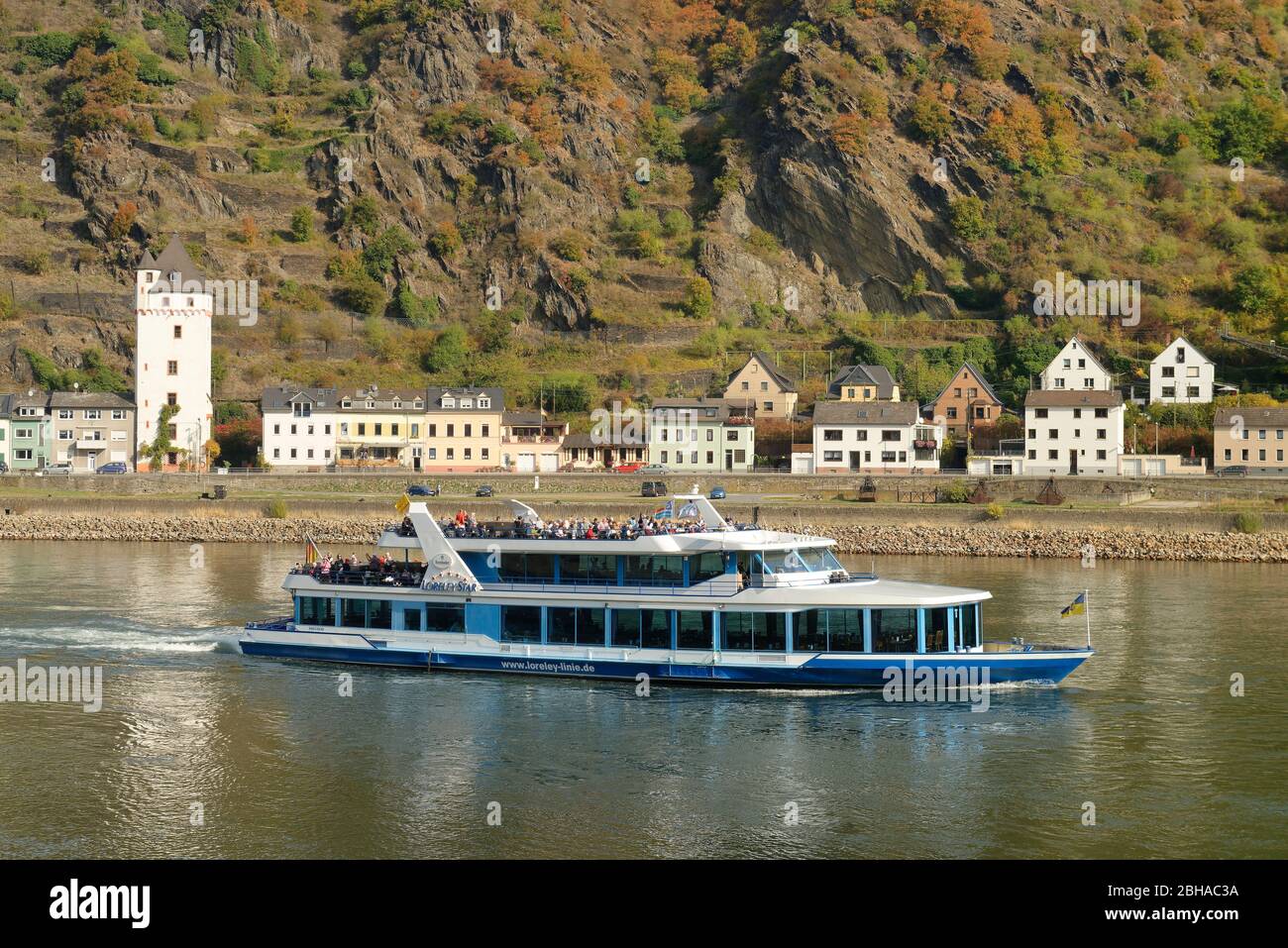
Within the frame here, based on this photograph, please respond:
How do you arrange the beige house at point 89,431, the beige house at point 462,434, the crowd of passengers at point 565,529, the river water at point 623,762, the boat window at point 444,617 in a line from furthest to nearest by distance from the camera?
the beige house at point 462,434 < the beige house at point 89,431 < the boat window at point 444,617 < the crowd of passengers at point 565,529 < the river water at point 623,762

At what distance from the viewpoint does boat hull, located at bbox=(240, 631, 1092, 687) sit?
33156 millimetres

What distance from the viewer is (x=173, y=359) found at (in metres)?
96.8

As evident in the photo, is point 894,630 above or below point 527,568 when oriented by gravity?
below

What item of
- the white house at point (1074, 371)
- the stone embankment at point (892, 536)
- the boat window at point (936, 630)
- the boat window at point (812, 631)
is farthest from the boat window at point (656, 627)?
the white house at point (1074, 371)

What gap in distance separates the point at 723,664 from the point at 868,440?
56.7 meters

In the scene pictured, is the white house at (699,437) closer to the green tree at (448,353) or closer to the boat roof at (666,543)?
the green tree at (448,353)

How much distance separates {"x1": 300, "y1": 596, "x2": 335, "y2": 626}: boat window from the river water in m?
1.56

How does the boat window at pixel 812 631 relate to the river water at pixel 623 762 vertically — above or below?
above

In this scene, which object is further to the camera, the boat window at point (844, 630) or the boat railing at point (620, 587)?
the boat railing at point (620, 587)

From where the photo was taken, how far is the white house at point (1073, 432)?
285ft

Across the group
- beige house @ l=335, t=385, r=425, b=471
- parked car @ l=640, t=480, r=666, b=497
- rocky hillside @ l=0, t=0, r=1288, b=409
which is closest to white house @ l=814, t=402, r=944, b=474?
parked car @ l=640, t=480, r=666, b=497

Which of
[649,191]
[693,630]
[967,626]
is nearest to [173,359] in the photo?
[649,191]

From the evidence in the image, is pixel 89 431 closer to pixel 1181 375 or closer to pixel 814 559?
pixel 814 559

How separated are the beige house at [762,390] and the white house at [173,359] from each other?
37.7 m
